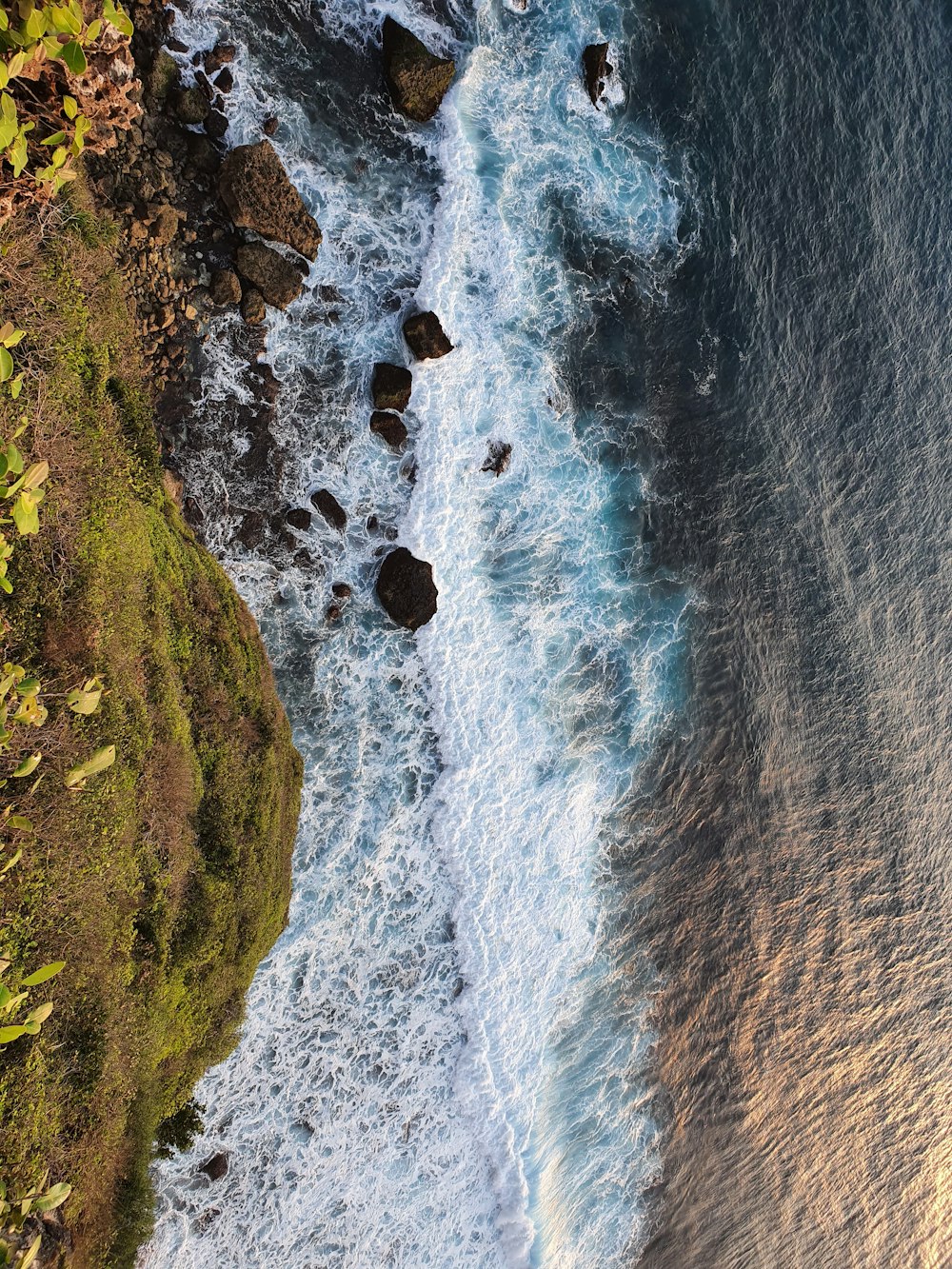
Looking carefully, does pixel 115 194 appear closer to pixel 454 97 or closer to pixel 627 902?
pixel 454 97

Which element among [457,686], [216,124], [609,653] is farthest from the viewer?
[609,653]

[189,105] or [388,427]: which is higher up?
[189,105]

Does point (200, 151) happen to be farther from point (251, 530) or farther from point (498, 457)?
point (498, 457)

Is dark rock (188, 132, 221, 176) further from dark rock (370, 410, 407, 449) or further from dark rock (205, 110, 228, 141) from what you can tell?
dark rock (370, 410, 407, 449)

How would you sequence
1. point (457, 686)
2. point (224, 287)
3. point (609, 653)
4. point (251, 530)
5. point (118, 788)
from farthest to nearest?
point (609, 653) → point (457, 686) → point (251, 530) → point (224, 287) → point (118, 788)

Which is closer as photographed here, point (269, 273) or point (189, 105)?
point (189, 105)

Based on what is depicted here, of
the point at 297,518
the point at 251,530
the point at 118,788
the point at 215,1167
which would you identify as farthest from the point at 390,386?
the point at 215,1167

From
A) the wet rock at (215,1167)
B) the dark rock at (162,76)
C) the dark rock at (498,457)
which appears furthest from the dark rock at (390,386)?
the wet rock at (215,1167)

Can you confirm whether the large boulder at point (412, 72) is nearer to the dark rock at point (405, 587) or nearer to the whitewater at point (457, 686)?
the whitewater at point (457, 686)
